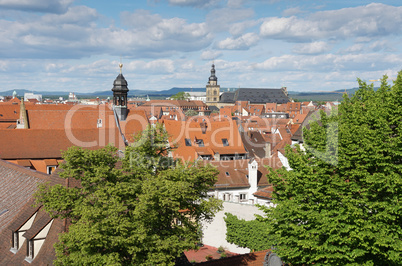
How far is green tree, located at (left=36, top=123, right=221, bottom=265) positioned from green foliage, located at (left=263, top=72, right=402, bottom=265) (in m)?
4.24

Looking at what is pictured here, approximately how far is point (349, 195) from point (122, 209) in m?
10.5

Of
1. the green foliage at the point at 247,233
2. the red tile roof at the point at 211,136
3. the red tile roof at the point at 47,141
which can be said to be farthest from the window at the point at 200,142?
the green foliage at the point at 247,233

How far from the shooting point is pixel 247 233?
35.6 m

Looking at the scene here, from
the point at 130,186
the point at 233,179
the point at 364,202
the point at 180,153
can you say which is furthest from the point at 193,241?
the point at 180,153

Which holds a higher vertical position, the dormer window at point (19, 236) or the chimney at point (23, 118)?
the chimney at point (23, 118)

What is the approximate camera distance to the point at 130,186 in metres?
18.4

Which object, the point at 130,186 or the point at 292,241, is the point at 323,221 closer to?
the point at 292,241

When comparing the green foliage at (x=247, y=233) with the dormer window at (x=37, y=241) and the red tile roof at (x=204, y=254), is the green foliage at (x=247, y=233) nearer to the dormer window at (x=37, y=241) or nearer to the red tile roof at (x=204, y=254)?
the red tile roof at (x=204, y=254)

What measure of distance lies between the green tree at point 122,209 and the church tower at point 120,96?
4392 centimetres

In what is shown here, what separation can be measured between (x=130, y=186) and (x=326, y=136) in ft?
34.2

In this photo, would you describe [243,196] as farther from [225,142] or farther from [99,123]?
[99,123]

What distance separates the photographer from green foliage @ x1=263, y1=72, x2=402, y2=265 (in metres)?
17.9

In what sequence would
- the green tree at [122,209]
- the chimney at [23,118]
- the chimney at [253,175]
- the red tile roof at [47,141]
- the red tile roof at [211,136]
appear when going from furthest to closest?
the red tile roof at [211,136] → the chimney at [23,118] → the red tile roof at [47,141] → the chimney at [253,175] → the green tree at [122,209]

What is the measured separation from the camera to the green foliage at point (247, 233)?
34.8 m
